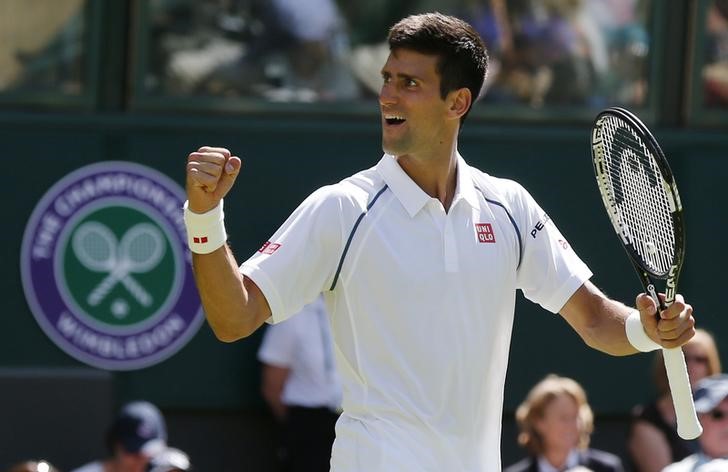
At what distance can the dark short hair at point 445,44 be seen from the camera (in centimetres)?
414

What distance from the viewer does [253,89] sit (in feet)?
27.2

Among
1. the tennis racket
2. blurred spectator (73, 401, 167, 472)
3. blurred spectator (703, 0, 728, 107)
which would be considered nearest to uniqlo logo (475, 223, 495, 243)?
the tennis racket

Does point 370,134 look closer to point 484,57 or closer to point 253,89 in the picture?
point 253,89

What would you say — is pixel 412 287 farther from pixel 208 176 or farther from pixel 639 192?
pixel 639 192

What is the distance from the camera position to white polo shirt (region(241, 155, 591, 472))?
Answer: 4000mm

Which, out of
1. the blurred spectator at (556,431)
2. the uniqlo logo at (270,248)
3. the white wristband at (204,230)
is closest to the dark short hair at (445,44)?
the uniqlo logo at (270,248)

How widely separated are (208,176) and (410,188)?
586 mm

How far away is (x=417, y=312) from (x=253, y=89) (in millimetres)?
4425

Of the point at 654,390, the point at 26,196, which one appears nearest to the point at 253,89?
the point at 26,196

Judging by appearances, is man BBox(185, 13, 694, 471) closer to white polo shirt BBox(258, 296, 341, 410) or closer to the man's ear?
the man's ear

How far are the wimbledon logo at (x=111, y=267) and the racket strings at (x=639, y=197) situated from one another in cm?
388

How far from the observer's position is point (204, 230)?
380 centimetres

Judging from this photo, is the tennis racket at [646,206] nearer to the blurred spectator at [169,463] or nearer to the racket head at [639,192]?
the racket head at [639,192]

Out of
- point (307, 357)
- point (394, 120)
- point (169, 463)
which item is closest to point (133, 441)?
point (169, 463)
